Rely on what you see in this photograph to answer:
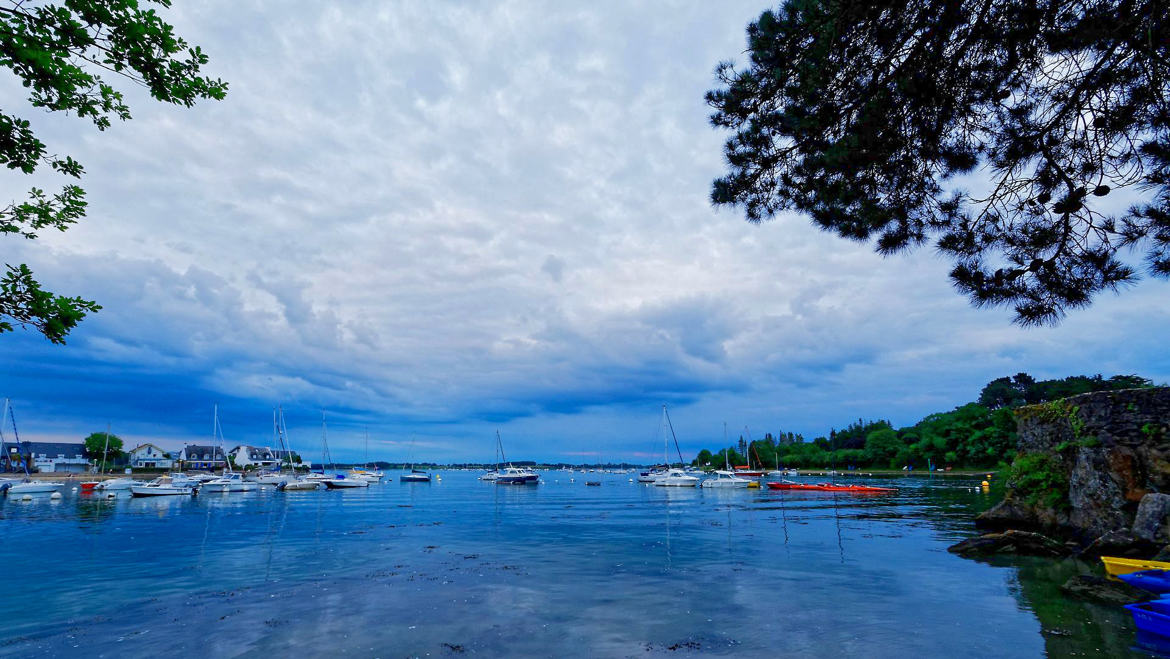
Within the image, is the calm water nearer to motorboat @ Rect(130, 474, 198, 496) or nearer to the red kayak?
the red kayak

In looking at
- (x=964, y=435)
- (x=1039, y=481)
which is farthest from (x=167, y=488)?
(x=964, y=435)

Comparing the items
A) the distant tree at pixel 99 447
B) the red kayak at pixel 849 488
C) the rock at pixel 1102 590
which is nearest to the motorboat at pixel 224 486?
the distant tree at pixel 99 447

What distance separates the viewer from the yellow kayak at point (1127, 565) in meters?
15.8

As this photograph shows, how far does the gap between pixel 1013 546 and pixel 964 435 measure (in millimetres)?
102246

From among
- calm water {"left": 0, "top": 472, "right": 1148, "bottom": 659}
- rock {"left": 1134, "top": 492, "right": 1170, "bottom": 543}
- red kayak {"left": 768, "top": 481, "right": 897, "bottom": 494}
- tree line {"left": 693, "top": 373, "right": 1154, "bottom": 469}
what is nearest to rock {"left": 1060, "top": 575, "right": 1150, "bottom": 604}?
calm water {"left": 0, "top": 472, "right": 1148, "bottom": 659}

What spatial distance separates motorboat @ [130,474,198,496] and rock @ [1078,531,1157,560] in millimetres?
92538

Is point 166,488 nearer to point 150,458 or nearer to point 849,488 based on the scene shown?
point 150,458

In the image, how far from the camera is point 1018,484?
29.7 metres

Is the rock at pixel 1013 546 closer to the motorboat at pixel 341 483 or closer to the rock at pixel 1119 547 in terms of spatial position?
the rock at pixel 1119 547

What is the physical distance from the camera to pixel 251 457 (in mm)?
157625

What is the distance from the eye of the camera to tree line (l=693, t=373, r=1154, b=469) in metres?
99.2

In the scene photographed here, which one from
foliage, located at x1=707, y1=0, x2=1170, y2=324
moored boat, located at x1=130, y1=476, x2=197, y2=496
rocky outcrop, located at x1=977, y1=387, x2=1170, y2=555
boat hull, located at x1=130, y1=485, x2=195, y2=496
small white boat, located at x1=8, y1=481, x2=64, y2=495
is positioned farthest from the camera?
moored boat, located at x1=130, y1=476, x2=197, y2=496

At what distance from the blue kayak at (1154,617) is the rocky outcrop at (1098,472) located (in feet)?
30.2

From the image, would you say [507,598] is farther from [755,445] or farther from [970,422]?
[755,445]
